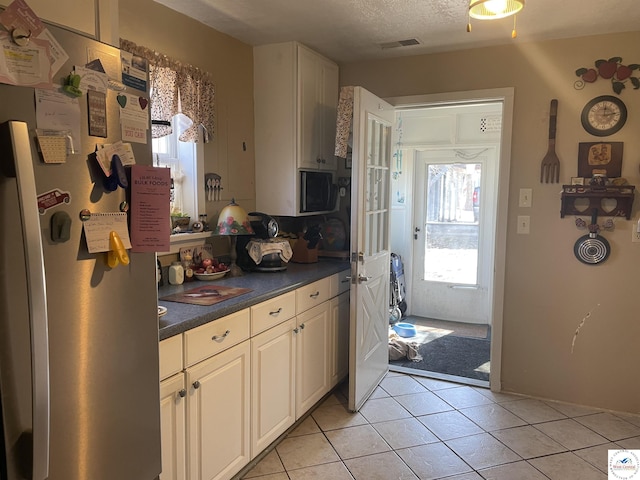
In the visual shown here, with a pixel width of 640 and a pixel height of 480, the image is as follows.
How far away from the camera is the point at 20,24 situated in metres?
1.00

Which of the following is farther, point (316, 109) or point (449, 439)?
point (316, 109)

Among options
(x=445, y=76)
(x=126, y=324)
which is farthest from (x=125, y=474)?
(x=445, y=76)

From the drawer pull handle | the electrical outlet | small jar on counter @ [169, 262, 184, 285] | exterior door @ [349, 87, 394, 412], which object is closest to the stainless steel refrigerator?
the drawer pull handle

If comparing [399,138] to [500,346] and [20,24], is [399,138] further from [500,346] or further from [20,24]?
[20,24]

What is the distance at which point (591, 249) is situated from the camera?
2.94m

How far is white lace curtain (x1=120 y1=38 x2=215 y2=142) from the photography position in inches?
91.7

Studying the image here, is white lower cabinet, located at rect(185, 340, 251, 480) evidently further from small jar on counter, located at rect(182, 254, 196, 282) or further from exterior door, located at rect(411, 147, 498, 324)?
exterior door, located at rect(411, 147, 498, 324)

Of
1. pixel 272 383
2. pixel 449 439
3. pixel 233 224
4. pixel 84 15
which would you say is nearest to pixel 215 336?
pixel 272 383

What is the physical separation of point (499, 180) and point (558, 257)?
0.62m

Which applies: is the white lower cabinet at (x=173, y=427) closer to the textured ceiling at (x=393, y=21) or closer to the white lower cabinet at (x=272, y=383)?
the white lower cabinet at (x=272, y=383)

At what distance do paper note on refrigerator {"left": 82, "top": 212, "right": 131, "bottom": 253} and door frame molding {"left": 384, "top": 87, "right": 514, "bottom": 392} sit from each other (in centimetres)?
251

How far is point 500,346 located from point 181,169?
2387mm

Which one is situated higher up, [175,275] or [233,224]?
[233,224]

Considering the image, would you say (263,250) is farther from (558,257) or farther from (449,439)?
(558,257)
